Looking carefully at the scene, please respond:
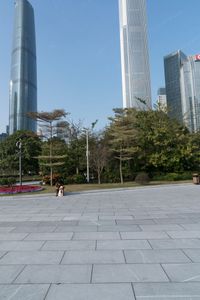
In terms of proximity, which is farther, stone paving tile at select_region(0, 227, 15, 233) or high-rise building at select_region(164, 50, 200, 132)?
high-rise building at select_region(164, 50, 200, 132)

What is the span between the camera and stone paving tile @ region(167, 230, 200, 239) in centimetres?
660

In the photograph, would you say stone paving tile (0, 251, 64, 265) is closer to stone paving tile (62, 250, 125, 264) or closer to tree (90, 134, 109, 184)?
stone paving tile (62, 250, 125, 264)

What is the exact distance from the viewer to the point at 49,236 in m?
6.96

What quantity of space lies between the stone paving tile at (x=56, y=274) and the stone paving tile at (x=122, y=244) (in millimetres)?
1269

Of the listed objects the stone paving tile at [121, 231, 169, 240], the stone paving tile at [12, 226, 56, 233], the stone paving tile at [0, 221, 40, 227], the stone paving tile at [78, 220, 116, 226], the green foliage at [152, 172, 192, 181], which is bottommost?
the stone paving tile at [121, 231, 169, 240]

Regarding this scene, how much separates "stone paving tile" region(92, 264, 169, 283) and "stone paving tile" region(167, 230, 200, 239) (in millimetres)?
2185

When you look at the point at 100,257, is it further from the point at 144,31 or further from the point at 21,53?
the point at 21,53

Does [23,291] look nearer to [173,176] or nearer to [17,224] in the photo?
[17,224]

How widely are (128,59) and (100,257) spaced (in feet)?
229

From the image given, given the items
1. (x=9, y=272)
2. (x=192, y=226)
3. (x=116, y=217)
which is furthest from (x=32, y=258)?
(x=116, y=217)

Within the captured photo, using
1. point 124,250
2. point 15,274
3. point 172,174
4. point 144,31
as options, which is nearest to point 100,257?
point 124,250

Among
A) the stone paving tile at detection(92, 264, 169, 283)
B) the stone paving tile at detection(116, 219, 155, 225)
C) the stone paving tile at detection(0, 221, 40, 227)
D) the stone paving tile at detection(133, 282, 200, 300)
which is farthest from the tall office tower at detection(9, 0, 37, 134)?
the stone paving tile at detection(133, 282, 200, 300)

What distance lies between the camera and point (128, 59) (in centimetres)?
7006

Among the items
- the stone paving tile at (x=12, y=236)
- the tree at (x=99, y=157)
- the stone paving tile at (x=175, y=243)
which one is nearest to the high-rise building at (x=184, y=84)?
the tree at (x=99, y=157)
